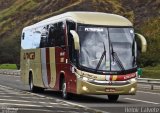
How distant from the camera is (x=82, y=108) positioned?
1698cm

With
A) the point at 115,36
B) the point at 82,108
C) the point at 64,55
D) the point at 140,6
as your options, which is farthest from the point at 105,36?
the point at 140,6

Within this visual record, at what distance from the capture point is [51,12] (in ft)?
380

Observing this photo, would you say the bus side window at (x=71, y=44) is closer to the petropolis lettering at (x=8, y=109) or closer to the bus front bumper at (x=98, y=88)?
the bus front bumper at (x=98, y=88)

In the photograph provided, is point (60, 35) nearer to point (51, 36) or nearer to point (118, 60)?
point (51, 36)

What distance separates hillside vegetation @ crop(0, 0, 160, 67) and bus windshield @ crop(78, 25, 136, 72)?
169 ft

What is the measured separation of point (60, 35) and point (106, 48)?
105 inches

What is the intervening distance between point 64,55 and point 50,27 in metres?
2.92

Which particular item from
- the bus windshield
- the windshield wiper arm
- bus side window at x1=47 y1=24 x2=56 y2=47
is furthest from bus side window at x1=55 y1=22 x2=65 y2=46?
the windshield wiper arm

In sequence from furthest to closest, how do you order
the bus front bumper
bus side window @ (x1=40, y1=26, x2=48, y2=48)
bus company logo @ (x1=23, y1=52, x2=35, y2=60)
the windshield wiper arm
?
1. bus company logo @ (x1=23, y1=52, x2=35, y2=60)
2. bus side window @ (x1=40, y1=26, x2=48, y2=48)
3. the windshield wiper arm
4. the bus front bumper

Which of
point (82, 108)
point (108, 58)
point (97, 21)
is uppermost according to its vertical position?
point (97, 21)

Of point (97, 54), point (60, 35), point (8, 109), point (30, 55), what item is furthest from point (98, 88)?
point (30, 55)

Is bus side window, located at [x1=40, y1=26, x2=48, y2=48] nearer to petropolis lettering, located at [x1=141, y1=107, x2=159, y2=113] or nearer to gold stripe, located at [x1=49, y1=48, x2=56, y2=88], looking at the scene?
gold stripe, located at [x1=49, y1=48, x2=56, y2=88]

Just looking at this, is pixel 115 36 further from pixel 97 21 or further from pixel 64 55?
pixel 64 55

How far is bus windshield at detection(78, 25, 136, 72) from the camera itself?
19719 millimetres
